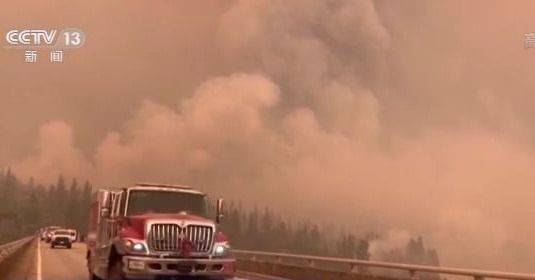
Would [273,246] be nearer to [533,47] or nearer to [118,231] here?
[533,47]

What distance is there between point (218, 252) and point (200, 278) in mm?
587

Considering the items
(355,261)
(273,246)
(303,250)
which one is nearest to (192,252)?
(355,261)

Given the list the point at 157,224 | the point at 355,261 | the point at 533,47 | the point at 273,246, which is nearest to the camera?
the point at 157,224

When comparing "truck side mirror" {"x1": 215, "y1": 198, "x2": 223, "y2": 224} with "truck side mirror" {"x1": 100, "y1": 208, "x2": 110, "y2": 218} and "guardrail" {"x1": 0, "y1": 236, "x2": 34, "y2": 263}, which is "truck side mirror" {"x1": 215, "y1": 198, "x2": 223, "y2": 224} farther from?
"guardrail" {"x1": 0, "y1": 236, "x2": 34, "y2": 263}

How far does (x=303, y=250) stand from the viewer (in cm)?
3444

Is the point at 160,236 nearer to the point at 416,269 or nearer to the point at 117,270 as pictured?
the point at 117,270

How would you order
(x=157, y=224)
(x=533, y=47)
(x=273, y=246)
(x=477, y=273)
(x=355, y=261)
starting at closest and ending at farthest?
(x=157, y=224)
(x=477, y=273)
(x=355, y=261)
(x=533, y=47)
(x=273, y=246)

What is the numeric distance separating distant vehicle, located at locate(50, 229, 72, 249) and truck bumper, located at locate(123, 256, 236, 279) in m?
31.7

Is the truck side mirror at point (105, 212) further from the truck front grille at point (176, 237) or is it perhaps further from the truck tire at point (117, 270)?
the truck front grille at point (176, 237)

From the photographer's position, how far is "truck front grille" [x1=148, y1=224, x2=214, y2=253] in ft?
39.0

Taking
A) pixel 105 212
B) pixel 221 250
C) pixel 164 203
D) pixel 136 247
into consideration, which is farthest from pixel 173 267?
pixel 105 212

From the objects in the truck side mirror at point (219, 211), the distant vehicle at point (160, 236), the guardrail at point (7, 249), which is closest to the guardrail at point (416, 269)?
the distant vehicle at point (160, 236)

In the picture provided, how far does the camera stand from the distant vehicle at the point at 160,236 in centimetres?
1177

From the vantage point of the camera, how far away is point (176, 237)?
39.5 feet
